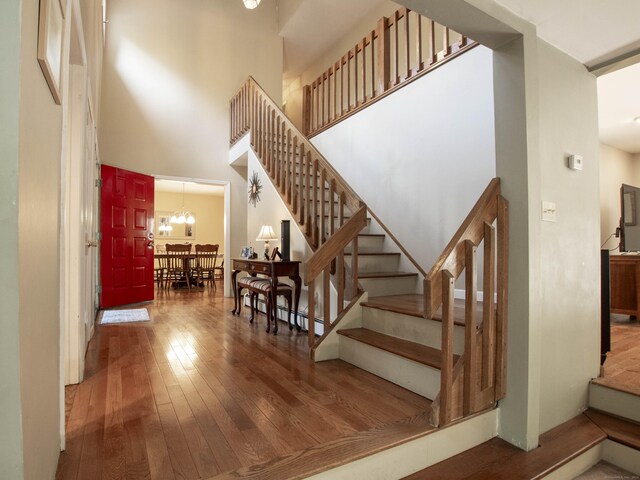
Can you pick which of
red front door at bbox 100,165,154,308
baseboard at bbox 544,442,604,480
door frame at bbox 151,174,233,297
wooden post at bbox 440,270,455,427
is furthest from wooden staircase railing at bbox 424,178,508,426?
door frame at bbox 151,174,233,297

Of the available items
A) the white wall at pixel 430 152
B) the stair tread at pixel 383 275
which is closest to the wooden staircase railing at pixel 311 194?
the stair tread at pixel 383 275

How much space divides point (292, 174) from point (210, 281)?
5.90m

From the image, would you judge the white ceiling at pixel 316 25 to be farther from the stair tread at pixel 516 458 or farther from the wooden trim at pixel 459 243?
the stair tread at pixel 516 458

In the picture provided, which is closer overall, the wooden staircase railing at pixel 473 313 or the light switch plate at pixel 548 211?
the wooden staircase railing at pixel 473 313

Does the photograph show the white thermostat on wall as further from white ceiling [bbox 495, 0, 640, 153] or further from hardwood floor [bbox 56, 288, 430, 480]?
hardwood floor [bbox 56, 288, 430, 480]

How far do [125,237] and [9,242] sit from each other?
5.08m

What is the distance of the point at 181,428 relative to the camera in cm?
168

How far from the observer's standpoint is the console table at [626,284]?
397 centimetres

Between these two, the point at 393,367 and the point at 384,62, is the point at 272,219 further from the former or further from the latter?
the point at 393,367

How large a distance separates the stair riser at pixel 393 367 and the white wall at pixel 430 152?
1.37 meters

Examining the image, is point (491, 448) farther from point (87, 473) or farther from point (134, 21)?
point (134, 21)

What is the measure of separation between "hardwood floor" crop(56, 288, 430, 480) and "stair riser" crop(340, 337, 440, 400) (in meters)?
0.06

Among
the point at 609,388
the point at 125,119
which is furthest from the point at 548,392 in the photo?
the point at 125,119

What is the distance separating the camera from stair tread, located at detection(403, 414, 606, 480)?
155cm
